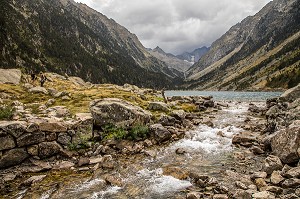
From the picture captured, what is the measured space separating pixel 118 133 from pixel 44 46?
637ft

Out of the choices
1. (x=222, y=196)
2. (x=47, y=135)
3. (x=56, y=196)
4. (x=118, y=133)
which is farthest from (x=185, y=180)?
(x=47, y=135)

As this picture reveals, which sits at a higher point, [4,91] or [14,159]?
[4,91]

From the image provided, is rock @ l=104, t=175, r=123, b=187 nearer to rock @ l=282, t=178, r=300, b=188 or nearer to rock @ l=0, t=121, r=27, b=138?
rock @ l=0, t=121, r=27, b=138

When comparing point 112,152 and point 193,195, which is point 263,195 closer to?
point 193,195

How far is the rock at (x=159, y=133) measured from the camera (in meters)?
24.6

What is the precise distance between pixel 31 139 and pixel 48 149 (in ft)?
4.84

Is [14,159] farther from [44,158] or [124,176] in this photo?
[124,176]

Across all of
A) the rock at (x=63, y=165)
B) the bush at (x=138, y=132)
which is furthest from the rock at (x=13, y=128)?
the bush at (x=138, y=132)

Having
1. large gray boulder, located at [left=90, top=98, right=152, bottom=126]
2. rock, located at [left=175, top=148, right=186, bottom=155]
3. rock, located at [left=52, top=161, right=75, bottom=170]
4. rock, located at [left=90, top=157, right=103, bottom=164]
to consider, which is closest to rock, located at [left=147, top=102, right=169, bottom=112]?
large gray boulder, located at [left=90, top=98, right=152, bottom=126]

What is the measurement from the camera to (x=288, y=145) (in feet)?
53.8

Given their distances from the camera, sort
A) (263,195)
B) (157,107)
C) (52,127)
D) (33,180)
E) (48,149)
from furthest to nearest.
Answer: (157,107)
(52,127)
(48,149)
(33,180)
(263,195)

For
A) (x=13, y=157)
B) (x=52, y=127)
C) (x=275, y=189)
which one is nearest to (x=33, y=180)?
(x=13, y=157)

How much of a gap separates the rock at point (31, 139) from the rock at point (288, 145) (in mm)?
17218

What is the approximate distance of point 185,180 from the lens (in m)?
15.4
